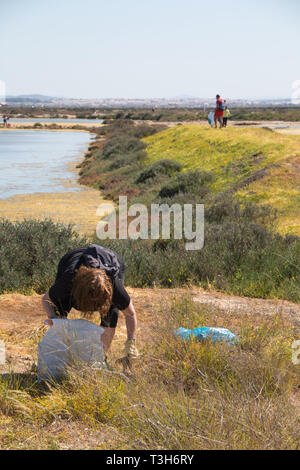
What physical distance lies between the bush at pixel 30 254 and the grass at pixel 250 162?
4831mm

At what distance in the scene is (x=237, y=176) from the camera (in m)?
16.9

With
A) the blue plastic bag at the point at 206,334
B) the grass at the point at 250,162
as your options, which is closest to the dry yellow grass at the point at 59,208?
the grass at the point at 250,162

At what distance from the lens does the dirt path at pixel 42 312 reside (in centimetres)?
489

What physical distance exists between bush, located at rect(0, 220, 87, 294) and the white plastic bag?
3.63 metres

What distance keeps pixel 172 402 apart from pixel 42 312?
136 inches

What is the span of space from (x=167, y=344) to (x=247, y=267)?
4.45 m

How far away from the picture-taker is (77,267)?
12.2 feet

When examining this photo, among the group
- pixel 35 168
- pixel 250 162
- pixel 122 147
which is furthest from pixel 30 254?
pixel 122 147

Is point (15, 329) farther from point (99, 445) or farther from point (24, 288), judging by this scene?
point (99, 445)

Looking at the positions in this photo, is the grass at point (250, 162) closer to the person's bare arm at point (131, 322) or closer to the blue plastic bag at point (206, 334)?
the blue plastic bag at point (206, 334)

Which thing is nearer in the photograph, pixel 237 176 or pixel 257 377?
pixel 257 377

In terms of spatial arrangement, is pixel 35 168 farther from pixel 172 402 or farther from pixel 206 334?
pixel 172 402
